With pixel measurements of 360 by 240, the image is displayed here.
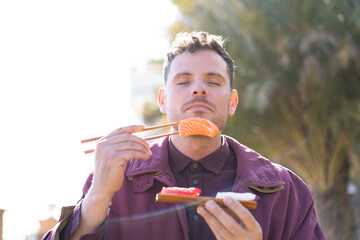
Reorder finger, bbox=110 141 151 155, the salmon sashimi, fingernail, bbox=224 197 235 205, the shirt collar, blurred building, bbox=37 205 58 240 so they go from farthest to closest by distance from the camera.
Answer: blurred building, bbox=37 205 58 240
the shirt collar
the salmon sashimi
finger, bbox=110 141 151 155
fingernail, bbox=224 197 235 205

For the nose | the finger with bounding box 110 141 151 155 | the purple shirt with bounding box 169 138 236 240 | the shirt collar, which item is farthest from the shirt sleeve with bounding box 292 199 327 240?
the finger with bounding box 110 141 151 155

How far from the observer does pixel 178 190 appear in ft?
8.99

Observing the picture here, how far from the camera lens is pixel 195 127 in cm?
327

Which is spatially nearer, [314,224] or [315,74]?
[314,224]

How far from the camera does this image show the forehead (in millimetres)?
3604

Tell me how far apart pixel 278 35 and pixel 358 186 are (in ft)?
37.5

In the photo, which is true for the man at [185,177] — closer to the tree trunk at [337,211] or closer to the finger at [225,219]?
the finger at [225,219]

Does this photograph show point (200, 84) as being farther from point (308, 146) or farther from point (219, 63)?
point (308, 146)

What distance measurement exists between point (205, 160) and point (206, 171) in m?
0.08

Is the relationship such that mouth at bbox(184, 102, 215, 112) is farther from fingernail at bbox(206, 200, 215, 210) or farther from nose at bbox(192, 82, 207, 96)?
fingernail at bbox(206, 200, 215, 210)

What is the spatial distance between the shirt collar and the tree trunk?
897 centimetres

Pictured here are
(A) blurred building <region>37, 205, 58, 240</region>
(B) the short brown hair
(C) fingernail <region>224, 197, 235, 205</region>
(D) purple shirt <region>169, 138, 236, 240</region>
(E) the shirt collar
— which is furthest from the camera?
(A) blurred building <region>37, 205, 58, 240</region>

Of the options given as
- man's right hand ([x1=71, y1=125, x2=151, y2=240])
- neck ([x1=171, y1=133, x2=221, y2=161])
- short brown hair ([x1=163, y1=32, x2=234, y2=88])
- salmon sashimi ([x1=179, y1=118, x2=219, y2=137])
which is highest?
short brown hair ([x1=163, y1=32, x2=234, y2=88])

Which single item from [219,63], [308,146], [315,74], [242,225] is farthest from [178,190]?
[308,146]
